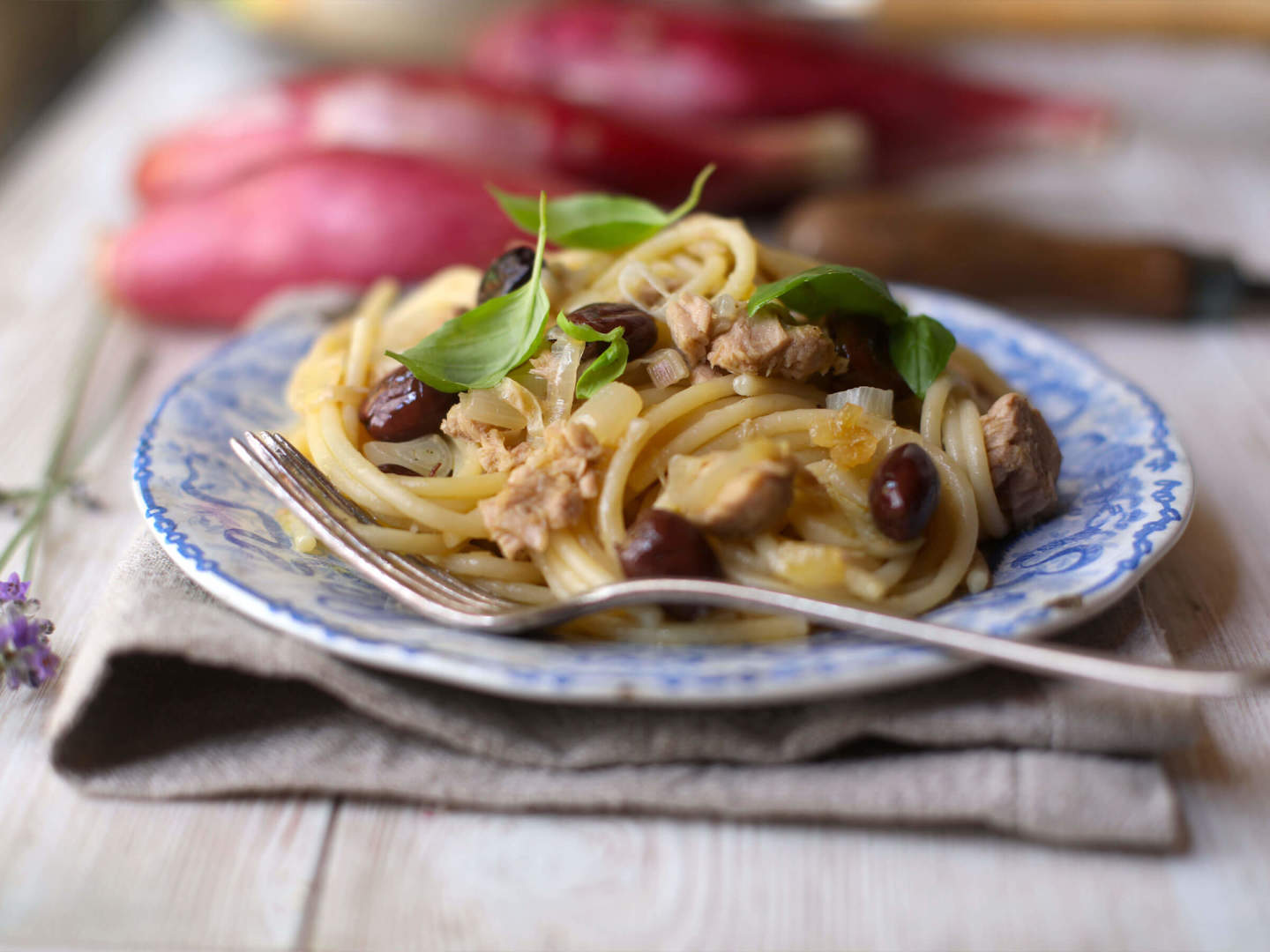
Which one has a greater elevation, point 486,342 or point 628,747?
point 486,342

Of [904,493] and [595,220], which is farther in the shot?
[595,220]

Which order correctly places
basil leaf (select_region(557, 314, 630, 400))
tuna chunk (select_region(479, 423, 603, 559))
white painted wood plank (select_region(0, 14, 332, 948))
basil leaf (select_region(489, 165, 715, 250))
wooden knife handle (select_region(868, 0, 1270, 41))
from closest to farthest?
white painted wood plank (select_region(0, 14, 332, 948)), tuna chunk (select_region(479, 423, 603, 559)), basil leaf (select_region(557, 314, 630, 400)), basil leaf (select_region(489, 165, 715, 250)), wooden knife handle (select_region(868, 0, 1270, 41))

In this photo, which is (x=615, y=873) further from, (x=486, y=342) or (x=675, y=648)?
(x=486, y=342)

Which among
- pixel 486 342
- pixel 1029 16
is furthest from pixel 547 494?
pixel 1029 16

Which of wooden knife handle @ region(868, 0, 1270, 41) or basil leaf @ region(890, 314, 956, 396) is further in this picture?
wooden knife handle @ region(868, 0, 1270, 41)

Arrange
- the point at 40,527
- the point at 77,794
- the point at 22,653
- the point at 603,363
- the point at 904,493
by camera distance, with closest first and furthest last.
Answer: the point at 77,794, the point at 904,493, the point at 22,653, the point at 603,363, the point at 40,527

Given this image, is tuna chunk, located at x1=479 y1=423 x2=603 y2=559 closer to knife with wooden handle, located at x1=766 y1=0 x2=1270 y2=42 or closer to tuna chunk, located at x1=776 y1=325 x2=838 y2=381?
tuna chunk, located at x1=776 y1=325 x2=838 y2=381

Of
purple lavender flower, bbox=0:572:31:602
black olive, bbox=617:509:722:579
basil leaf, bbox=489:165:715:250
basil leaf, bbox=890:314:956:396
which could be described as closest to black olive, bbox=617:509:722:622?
black olive, bbox=617:509:722:579

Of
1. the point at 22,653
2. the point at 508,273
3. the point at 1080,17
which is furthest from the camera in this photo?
the point at 1080,17
